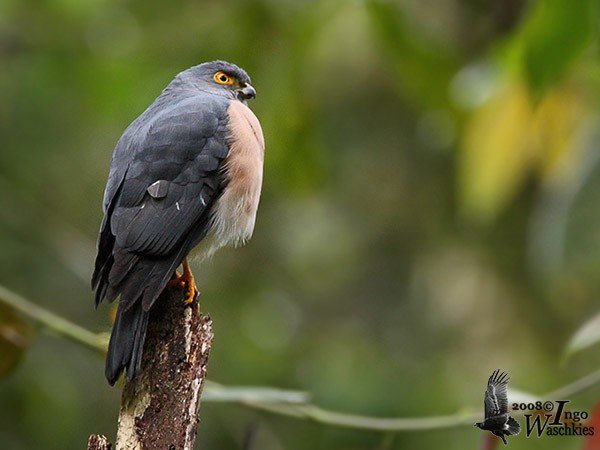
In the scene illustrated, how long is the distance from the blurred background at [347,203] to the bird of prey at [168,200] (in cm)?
88

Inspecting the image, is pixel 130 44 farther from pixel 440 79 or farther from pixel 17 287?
pixel 440 79

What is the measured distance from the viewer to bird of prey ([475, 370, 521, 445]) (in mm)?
3570

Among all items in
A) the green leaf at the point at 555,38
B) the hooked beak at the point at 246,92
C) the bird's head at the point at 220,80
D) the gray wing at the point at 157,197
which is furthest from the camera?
the hooked beak at the point at 246,92

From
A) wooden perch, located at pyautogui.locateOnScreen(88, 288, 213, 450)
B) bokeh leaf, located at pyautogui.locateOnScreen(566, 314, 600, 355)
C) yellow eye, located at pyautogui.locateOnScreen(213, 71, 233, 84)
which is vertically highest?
yellow eye, located at pyautogui.locateOnScreen(213, 71, 233, 84)

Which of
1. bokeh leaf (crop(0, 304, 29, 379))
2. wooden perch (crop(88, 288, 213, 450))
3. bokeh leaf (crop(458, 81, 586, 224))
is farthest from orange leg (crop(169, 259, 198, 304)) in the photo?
bokeh leaf (crop(458, 81, 586, 224))

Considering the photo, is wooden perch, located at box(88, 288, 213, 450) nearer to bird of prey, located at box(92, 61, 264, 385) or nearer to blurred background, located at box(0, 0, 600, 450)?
bird of prey, located at box(92, 61, 264, 385)

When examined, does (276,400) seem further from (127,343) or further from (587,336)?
(587,336)

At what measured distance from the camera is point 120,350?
10.8 feet

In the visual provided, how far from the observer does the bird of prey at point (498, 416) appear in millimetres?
3570

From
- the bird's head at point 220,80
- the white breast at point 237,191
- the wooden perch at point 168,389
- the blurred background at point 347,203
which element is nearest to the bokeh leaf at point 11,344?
the blurred background at point 347,203

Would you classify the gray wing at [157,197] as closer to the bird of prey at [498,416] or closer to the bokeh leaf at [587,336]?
the bird of prey at [498,416]

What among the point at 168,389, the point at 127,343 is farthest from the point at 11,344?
the point at 168,389

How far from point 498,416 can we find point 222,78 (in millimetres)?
2202

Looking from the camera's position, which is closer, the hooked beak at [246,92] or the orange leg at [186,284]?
the orange leg at [186,284]
